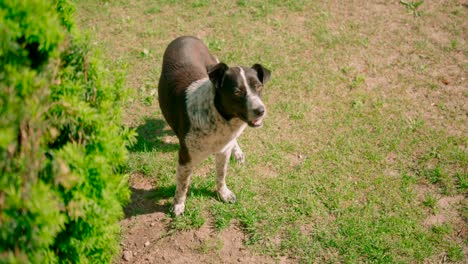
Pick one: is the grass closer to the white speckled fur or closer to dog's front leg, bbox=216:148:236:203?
dog's front leg, bbox=216:148:236:203

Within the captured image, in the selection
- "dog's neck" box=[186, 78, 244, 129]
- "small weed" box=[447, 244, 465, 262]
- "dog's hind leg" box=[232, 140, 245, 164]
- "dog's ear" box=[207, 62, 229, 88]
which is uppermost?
"dog's ear" box=[207, 62, 229, 88]

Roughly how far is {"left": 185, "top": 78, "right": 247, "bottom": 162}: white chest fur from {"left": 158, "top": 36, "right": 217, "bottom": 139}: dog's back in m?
0.12

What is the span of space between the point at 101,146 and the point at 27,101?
0.52 m

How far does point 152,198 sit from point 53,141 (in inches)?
96.4

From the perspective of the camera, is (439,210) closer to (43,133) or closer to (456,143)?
(456,143)

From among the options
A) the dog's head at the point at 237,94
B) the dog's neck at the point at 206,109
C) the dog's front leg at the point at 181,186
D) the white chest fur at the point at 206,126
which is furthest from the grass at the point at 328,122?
the dog's head at the point at 237,94

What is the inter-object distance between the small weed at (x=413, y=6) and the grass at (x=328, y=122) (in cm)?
3

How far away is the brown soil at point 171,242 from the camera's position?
3990mm

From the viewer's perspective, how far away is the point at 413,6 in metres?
7.71

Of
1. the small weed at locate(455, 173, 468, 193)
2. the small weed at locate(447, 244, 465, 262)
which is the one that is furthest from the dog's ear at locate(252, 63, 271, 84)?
the small weed at locate(455, 173, 468, 193)

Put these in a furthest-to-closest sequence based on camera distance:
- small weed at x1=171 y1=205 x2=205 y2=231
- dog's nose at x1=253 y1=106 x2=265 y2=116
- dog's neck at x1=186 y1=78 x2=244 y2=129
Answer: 1. small weed at x1=171 y1=205 x2=205 y2=231
2. dog's neck at x1=186 y1=78 x2=244 y2=129
3. dog's nose at x1=253 y1=106 x2=265 y2=116

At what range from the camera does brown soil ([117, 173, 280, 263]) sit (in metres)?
3.99

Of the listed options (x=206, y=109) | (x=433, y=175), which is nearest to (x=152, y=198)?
(x=206, y=109)

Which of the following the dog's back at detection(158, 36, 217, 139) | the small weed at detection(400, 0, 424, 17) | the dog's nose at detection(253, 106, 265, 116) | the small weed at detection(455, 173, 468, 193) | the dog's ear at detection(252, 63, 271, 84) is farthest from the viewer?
the small weed at detection(400, 0, 424, 17)
